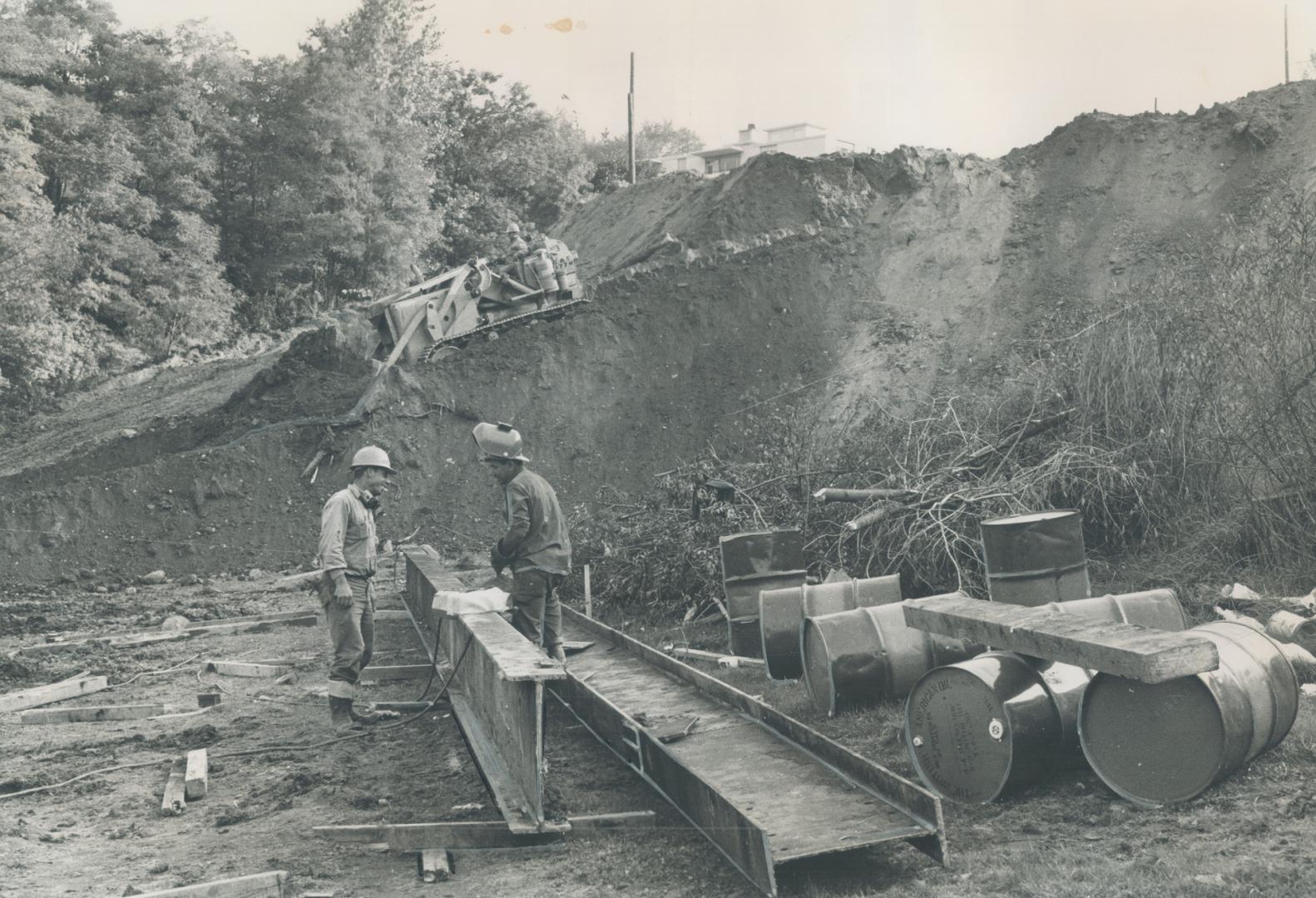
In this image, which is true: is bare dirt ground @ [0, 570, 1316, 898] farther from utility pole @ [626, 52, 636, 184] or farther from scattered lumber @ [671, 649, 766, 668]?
utility pole @ [626, 52, 636, 184]

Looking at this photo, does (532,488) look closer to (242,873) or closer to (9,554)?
(242,873)

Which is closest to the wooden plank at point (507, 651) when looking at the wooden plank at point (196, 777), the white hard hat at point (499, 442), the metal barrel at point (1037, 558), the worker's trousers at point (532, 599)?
the worker's trousers at point (532, 599)

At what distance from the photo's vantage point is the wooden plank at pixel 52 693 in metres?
9.38

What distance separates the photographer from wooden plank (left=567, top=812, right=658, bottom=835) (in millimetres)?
5930

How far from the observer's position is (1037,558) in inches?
319

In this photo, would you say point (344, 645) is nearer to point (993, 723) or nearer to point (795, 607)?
point (795, 607)

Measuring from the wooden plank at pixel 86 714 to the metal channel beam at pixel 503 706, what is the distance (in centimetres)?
233

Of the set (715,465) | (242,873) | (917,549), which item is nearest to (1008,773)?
(242,873)

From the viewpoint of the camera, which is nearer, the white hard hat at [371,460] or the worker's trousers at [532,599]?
the worker's trousers at [532,599]

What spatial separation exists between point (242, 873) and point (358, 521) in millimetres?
3099

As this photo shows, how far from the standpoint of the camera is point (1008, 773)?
5754 millimetres

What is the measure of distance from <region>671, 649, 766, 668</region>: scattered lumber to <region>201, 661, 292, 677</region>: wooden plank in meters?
3.37

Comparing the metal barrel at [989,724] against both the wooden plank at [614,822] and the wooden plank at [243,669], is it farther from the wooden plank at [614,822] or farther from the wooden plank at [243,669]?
the wooden plank at [243,669]

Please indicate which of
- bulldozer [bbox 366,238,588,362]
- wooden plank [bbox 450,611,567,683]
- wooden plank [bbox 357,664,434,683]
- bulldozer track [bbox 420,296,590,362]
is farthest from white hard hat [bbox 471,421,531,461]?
bulldozer track [bbox 420,296,590,362]
